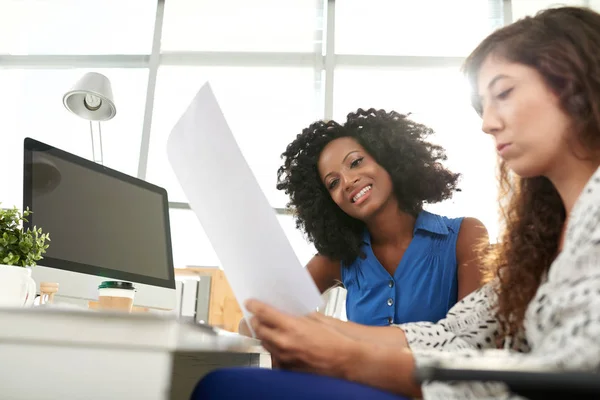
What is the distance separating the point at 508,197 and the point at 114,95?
1.65 m

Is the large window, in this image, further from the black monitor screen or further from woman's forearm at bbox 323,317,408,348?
woman's forearm at bbox 323,317,408,348

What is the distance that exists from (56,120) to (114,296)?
146 inches

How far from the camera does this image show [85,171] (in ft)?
5.01

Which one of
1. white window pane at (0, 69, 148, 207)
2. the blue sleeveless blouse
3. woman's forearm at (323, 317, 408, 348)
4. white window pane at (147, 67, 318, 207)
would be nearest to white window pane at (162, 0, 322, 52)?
white window pane at (147, 67, 318, 207)

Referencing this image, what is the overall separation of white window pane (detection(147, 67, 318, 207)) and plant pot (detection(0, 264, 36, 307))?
316cm

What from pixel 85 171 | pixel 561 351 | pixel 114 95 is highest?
pixel 114 95

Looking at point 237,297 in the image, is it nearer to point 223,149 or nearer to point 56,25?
point 223,149

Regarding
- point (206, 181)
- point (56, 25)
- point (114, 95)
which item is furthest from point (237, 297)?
point (56, 25)

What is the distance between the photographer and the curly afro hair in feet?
5.58

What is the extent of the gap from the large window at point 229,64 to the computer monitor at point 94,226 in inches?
93.7

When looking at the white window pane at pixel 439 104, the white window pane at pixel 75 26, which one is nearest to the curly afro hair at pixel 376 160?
the white window pane at pixel 439 104

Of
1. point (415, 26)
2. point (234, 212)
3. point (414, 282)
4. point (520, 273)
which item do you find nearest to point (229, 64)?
point (415, 26)

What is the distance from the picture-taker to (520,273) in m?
0.94

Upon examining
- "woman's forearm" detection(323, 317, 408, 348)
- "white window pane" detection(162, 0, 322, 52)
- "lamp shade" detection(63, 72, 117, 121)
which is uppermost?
"white window pane" detection(162, 0, 322, 52)
